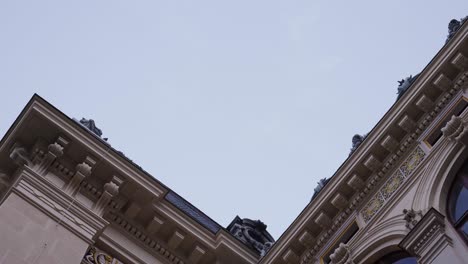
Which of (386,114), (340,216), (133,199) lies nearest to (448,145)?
→ (386,114)

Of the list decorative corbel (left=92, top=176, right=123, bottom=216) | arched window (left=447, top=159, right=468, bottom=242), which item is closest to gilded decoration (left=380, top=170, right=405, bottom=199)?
arched window (left=447, top=159, right=468, bottom=242)

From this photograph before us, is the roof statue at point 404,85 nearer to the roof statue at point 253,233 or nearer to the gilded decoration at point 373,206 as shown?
the gilded decoration at point 373,206

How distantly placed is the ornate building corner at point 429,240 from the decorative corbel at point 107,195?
20.2 feet

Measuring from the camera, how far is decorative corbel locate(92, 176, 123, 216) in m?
15.2

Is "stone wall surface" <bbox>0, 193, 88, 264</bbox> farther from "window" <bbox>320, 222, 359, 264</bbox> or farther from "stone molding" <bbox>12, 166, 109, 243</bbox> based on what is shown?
"window" <bbox>320, 222, 359, 264</bbox>

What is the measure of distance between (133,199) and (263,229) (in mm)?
5195

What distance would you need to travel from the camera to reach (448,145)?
13.3 m

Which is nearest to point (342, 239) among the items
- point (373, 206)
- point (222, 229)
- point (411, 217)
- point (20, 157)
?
point (373, 206)

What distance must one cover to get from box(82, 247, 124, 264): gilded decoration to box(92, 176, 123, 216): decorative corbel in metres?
0.85

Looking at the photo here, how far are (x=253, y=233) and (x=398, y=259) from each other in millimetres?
6448

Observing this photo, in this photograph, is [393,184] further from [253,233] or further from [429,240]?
[253,233]

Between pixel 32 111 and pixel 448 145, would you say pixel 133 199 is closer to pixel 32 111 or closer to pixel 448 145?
pixel 32 111

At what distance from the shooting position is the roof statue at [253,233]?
58.1 ft

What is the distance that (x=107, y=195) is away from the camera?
1525cm
